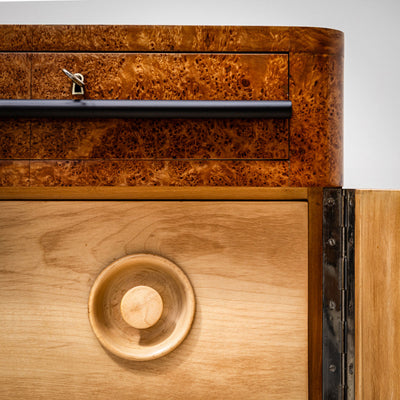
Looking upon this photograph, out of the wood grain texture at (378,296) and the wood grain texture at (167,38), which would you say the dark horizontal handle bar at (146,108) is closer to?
the wood grain texture at (167,38)

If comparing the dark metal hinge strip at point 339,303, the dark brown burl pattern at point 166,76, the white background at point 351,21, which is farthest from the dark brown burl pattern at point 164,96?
the white background at point 351,21

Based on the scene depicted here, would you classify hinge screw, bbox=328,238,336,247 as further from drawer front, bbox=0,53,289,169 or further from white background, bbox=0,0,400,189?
white background, bbox=0,0,400,189

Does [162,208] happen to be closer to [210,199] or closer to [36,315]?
[210,199]

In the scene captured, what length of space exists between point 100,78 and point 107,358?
0.45 meters

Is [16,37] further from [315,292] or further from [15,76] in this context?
[315,292]

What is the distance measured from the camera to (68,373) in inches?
22.2

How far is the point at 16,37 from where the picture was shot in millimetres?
566

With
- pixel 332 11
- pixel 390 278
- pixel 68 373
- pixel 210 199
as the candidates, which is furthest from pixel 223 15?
pixel 68 373

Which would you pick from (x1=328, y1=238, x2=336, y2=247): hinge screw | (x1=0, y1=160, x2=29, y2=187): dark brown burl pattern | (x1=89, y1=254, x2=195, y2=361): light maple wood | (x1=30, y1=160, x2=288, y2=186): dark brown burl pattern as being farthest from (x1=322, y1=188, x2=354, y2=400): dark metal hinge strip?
(x1=0, y1=160, x2=29, y2=187): dark brown burl pattern

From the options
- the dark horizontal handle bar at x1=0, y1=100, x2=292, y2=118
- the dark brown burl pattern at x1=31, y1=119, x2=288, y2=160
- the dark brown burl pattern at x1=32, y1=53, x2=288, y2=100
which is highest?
the dark brown burl pattern at x1=32, y1=53, x2=288, y2=100

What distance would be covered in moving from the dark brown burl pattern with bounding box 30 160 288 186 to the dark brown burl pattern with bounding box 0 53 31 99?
0.38ft

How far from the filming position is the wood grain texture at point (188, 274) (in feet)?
1.85

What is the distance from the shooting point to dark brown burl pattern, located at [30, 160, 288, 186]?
0.58m

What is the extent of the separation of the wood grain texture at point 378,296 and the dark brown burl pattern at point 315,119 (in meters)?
0.08
